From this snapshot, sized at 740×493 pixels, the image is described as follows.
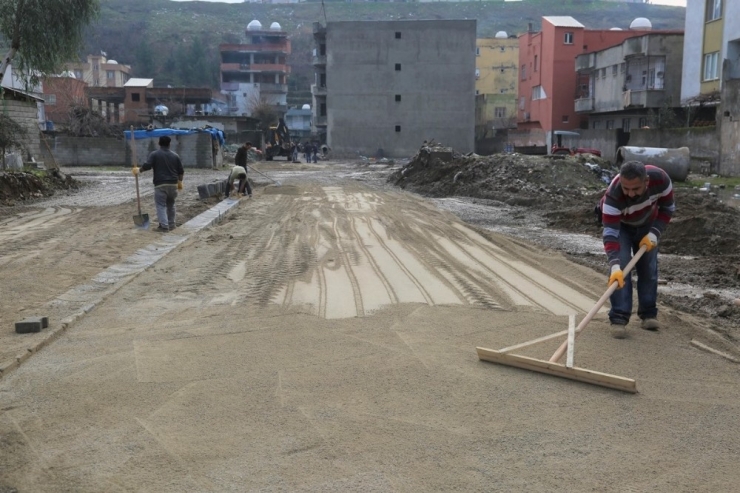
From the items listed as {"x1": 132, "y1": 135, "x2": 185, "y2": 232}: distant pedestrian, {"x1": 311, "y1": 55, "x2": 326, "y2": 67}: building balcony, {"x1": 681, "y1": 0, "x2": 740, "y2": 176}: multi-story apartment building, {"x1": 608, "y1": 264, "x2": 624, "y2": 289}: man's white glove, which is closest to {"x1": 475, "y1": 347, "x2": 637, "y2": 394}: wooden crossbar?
{"x1": 608, "y1": 264, "x2": 624, "y2": 289}: man's white glove

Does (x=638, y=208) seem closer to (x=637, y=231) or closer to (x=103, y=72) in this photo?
(x=637, y=231)

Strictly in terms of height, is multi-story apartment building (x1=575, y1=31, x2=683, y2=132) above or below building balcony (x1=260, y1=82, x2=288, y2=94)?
below

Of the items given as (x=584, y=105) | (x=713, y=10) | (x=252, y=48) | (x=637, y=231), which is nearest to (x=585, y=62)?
(x=584, y=105)

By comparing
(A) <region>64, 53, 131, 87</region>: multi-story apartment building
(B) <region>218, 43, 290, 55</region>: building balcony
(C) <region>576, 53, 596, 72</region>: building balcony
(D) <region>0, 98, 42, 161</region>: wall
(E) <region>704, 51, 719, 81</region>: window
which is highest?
(B) <region>218, 43, 290, 55</region>: building balcony

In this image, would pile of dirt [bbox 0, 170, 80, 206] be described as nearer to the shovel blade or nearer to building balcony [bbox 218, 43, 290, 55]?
the shovel blade

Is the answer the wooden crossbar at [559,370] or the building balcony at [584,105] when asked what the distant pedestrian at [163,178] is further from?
the building balcony at [584,105]

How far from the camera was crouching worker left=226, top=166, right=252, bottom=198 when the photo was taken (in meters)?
18.9

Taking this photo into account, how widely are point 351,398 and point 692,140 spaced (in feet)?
90.6

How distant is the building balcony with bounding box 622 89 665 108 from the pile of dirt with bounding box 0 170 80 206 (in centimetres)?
3153

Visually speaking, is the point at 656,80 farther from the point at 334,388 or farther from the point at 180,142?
the point at 334,388

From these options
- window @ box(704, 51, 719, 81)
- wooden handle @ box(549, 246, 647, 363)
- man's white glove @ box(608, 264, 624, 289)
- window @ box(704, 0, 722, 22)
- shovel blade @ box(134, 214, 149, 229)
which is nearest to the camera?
wooden handle @ box(549, 246, 647, 363)

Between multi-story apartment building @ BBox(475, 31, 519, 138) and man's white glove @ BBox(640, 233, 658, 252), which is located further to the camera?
multi-story apartment building @ BBox(475, 31, 519, 138)

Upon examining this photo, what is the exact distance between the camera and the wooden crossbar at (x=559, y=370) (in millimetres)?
4660

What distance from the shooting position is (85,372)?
499cm
